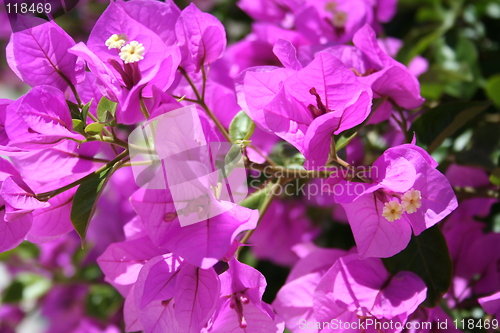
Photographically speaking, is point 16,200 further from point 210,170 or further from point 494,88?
point 494,88

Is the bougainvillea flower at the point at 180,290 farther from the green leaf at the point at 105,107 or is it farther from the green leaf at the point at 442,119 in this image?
the green leaf at the point at 442,119

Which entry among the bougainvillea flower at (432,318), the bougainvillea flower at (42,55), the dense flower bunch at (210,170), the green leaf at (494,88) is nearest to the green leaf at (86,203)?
the dense flower bunch at (210,170)

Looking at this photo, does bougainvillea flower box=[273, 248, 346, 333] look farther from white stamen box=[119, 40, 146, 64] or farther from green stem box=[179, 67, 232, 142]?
white stamen box=[119, 40, 146, 64]

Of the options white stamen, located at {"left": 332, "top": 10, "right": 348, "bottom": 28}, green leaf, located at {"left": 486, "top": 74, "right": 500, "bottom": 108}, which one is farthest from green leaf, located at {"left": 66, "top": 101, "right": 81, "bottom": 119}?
green leaf, located at {"left": 486, "top": 74, "right": 500, "bottom": 108}

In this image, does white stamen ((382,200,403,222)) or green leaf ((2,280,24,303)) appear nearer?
white stamen ((382,200,403,222))

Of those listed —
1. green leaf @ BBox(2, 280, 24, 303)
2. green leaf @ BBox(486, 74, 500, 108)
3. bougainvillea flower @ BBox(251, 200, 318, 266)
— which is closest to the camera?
green leaf @ BBox(486, 74, 500, 108)

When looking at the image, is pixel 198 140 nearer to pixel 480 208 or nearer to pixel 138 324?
pixel 138 324

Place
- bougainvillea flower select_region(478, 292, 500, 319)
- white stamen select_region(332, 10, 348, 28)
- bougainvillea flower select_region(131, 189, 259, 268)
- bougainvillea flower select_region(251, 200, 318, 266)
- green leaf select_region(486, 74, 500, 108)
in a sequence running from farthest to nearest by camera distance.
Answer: bougainvillea flower select_region(251, 200, 318, 266), green leaf select_region(486, 74, 500, 108), white stamen select_region(332, 10, 348, 28), bougainvillea flower select_region(478, 292, 500, 319), bougainvillea flower select_region(131, 189, 259, 268)
